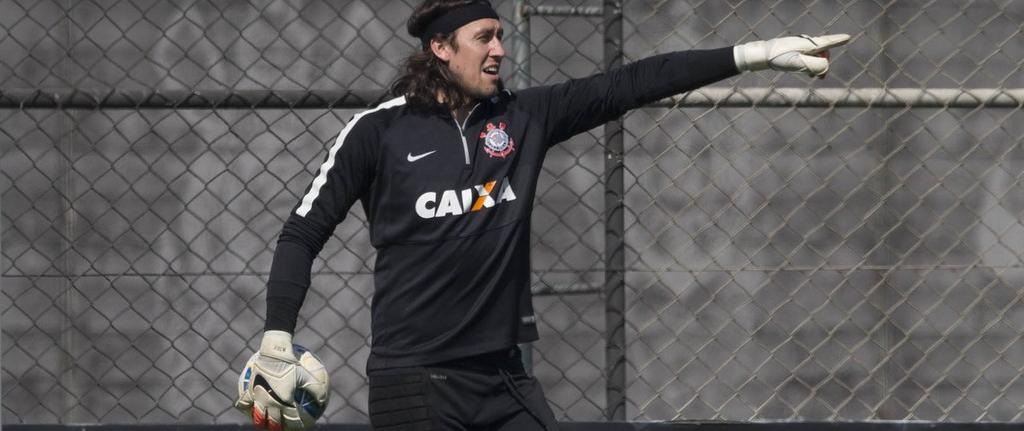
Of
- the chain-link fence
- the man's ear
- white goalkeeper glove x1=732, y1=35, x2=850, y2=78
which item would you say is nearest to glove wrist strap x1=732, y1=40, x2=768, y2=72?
white goalkeeper glove x1=732, y1=35, x2=850, y2=78

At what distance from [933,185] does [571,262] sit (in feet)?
4.77

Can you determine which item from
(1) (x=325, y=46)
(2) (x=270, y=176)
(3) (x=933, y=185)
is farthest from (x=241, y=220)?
(3) (x=933, y=185)

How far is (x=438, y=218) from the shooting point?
3.65 m

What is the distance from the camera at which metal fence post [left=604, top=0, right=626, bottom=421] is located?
468 cm

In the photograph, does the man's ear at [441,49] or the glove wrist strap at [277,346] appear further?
the man's ear at [441,49]

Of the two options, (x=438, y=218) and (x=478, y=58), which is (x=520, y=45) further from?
(x=438, y=218)

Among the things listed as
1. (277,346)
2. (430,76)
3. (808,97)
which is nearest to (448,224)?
(430,76)

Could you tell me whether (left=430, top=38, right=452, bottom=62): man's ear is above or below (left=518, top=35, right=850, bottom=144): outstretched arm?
above

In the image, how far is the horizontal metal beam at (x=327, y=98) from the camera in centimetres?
459

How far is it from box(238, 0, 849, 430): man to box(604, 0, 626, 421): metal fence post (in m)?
0.86

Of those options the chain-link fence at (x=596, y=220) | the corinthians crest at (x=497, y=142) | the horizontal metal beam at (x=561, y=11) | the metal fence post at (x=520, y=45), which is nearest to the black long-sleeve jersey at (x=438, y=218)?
the corinthians crest at (x=497, y=142)

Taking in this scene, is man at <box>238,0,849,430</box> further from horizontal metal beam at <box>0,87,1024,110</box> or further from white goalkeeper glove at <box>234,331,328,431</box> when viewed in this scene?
horizontal metal beam at <box>0,87,1024,110</box>

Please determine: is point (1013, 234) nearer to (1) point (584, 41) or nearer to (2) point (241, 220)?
(1) point (584, 41)

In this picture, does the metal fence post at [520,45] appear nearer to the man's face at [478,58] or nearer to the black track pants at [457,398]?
the man's face at [478,58]
